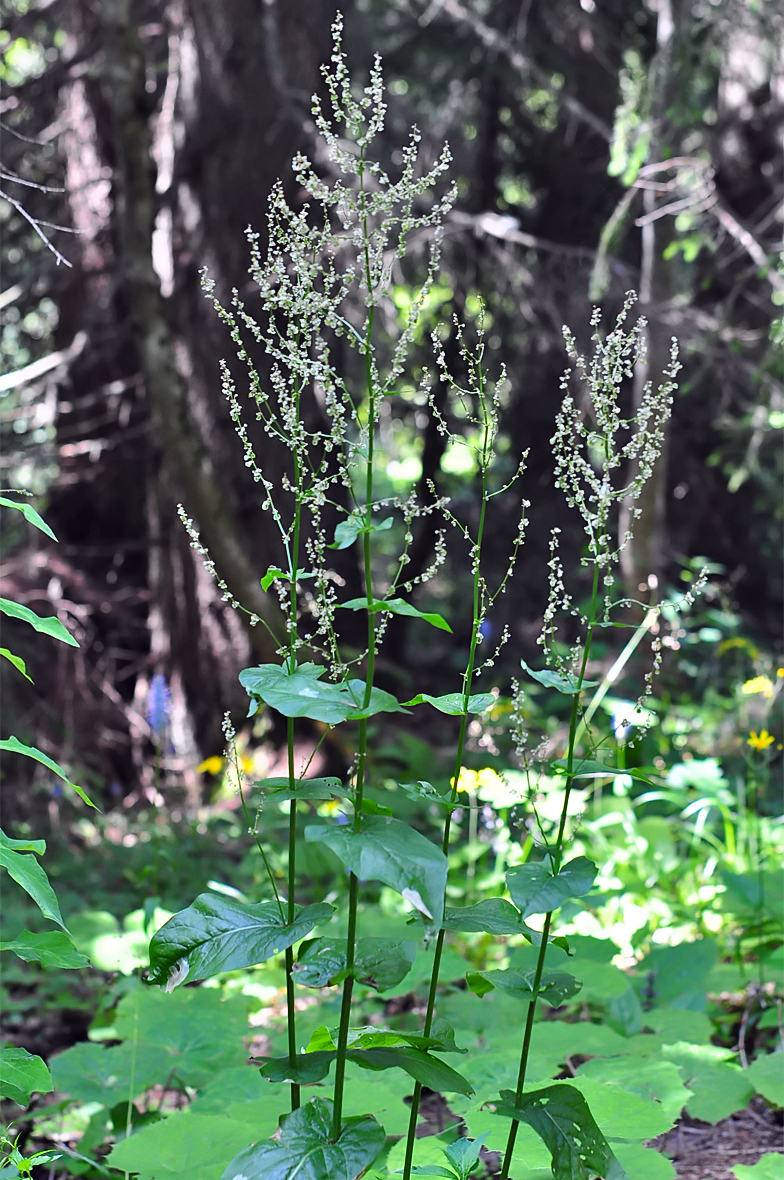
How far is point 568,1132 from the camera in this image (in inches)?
51.1

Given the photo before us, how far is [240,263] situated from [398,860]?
4.34 meters

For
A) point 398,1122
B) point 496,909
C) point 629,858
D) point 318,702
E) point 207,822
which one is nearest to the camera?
point 318,702

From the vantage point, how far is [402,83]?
26.0ft

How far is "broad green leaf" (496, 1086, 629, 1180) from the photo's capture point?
128 cm

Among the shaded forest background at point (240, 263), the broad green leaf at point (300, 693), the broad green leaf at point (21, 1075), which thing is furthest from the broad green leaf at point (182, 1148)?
the shaded forest background at point (240, 263)

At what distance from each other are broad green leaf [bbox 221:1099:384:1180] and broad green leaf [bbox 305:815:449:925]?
1.09 feet

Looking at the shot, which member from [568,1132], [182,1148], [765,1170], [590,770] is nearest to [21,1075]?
[182,1148]

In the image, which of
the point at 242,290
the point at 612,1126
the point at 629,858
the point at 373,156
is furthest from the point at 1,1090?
the point at 373,156

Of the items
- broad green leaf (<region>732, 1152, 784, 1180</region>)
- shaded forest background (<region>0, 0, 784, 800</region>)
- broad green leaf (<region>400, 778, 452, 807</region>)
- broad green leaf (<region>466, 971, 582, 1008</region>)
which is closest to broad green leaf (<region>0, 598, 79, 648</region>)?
broad green leaf (<region>400, 778, 452, 807</region>)

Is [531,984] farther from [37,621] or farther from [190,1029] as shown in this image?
[190,1029]

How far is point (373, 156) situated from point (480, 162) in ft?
2.57

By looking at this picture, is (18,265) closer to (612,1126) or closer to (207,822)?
(207,822)

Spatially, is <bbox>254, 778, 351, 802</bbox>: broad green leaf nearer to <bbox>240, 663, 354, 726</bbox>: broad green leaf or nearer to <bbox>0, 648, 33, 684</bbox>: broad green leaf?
<bbox>240, 663, 354, 726</bbox>: broad green leaf

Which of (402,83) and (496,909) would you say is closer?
(496,909)
